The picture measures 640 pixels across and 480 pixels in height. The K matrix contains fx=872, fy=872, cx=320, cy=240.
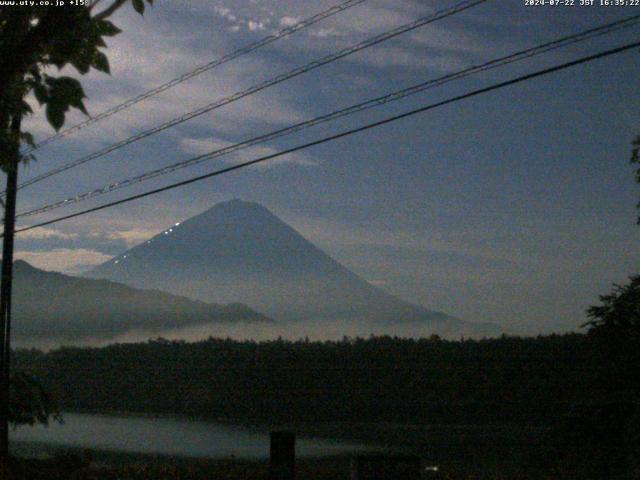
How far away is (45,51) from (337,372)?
3799cm

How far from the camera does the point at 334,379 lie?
4334 centimetres

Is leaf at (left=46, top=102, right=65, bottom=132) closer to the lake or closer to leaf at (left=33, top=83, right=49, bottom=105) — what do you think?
leaf at (left=33, top=83, right=49, bottom=105)

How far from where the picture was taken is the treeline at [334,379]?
38.1 meters

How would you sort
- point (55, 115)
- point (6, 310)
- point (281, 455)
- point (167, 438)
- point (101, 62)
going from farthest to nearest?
point (167, 438), point (6, 310), point (281, 455), point (101, 62), point (55, 115)

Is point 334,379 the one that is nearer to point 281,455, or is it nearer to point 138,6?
point 281,455

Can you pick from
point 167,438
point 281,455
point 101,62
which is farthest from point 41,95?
point 167,438

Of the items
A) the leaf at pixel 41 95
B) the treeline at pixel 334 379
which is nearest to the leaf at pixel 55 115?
the leaf at pixel 41 95

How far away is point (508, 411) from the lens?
38.6 metres

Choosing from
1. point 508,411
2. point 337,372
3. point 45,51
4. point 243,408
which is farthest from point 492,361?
point 45,51

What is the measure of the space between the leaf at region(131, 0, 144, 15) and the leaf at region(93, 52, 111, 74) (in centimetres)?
59

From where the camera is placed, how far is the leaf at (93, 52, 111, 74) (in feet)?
20.2

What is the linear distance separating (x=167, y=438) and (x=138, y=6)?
29.5 meters

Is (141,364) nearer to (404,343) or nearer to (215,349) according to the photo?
(215,349)

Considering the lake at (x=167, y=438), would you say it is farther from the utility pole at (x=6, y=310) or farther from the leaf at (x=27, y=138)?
the leaf at (x=27, y=138)
